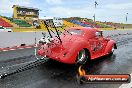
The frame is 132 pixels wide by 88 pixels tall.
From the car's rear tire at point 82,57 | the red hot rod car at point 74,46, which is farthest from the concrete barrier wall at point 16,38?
the car's rear tire at point 82,57

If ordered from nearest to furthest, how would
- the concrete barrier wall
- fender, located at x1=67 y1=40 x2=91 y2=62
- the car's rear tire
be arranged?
fender, located at x1=67 y1=40 x2=91 y2=62
the car's rear tire
the concrete barrier wall

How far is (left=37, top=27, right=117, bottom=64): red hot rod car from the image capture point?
815 cm

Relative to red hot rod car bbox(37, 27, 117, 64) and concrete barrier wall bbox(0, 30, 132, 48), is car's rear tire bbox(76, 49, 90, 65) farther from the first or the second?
concrete barrier wall bbox(0, 30, 132, 48)

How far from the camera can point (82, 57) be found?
28.8 ft

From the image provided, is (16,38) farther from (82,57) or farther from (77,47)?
(77,47)

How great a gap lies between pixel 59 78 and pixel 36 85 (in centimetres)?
96

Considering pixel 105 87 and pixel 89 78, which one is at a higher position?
pixel 89 78

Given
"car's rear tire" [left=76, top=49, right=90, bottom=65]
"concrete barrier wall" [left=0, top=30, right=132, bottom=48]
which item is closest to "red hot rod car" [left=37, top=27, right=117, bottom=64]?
"car's rear tire" [left=76, top=49, right=90, bottom=65]

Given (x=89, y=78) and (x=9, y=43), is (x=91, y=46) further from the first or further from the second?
(x=9, y=43)

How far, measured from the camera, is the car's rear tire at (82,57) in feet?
28.1

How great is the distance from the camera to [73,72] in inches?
305

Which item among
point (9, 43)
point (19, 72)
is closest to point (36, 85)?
point (19, 72)

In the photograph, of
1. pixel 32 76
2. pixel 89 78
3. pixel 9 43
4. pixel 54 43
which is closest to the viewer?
pixel 89 78

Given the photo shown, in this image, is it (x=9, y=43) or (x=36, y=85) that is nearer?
(x=36, y=85)
